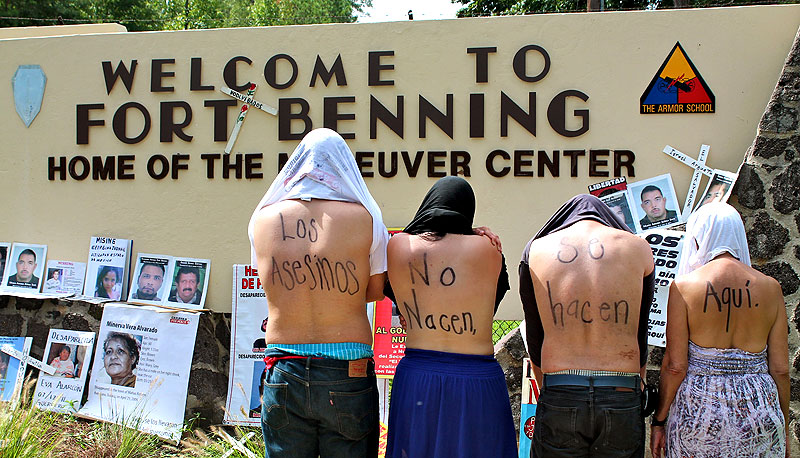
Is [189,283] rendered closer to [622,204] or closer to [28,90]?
[28,90]

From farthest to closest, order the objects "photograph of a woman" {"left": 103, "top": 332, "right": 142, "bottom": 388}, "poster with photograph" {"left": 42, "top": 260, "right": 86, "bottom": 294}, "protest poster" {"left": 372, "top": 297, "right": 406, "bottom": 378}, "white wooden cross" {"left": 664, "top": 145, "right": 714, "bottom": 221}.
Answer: "poster with photograph" {"left": 42, "top": 260, "right": 86, "bottom": 294} < "photograph of a woman" {"left": 103, "top": 332, "right": 142, "bottom": 388} < "protest poster" {"left": 372, "top": 297, "right": 406, "bottom": 378} < "white wooden cross" {"left": 664, "top": 145, "right": 714, "bottom": 221}

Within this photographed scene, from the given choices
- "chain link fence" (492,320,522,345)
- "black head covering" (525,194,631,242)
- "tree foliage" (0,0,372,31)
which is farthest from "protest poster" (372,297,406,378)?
"tree foliage" (0,0,372,31)

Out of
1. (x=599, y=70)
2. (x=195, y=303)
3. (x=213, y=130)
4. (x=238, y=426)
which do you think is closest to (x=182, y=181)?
(x=213, y=130)

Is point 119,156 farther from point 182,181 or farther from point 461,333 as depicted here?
point 461,333

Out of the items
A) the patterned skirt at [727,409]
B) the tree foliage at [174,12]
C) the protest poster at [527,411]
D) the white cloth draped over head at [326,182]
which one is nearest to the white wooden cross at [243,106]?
the white cloth draped over head at [326,182]

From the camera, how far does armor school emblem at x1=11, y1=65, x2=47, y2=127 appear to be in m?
5.62

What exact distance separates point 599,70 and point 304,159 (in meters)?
2.67

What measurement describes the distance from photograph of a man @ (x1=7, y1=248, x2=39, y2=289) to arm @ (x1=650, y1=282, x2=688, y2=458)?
4.87 meters

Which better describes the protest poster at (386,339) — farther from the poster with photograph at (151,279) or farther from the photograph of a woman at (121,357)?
the photograph of a woman at (121,357)

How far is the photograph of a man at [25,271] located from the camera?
553 centimetres

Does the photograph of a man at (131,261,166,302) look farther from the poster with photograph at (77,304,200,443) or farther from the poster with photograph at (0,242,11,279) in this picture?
the poster with photograph at (0,242,11,279)

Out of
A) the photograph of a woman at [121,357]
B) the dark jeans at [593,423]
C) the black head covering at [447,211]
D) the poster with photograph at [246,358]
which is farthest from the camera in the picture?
the photograph of a woman at [121,357]

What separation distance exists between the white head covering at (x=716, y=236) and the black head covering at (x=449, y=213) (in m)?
0.94

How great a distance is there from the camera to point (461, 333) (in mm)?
2826
